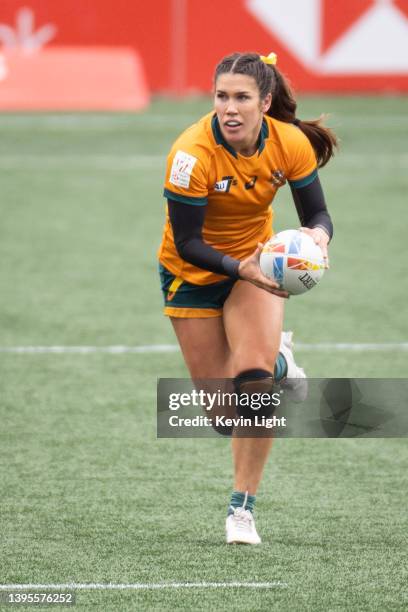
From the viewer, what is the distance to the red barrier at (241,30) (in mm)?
22000

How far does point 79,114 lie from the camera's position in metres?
21.3

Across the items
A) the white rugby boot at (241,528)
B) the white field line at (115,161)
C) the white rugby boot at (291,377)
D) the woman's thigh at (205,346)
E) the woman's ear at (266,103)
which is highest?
the woman's ear at (266,103)

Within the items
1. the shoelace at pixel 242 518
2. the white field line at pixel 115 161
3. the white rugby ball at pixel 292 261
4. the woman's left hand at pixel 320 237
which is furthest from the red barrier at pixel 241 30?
the shoelace at pixel 242 518

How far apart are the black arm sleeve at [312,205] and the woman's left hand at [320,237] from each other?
0.10 metres

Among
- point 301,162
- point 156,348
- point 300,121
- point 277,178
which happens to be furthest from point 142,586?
point 156,348

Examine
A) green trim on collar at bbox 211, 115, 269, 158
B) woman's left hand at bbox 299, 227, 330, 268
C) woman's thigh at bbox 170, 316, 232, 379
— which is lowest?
woman's thigh at bbox 170, 316, 232, 379

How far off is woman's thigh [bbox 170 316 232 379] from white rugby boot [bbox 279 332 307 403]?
0.34 meters

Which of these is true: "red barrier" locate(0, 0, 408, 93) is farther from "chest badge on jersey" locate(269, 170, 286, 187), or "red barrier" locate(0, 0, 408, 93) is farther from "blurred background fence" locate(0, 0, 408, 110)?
"chest badge on jersey" locate(269, 170, 286, 187)

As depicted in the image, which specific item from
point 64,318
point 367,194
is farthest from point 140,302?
point 367,194

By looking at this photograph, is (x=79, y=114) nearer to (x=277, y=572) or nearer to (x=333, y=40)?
(x=333, y=40)

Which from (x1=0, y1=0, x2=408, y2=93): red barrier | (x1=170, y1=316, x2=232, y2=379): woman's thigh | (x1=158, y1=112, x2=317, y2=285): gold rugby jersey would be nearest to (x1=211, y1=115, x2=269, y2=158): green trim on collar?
(x1=158, y1=112, x2=317, y2=285): gold rugby jersey

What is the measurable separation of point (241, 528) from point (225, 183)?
151 cm

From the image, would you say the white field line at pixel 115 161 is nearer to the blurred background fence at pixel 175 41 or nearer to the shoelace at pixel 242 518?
the blurred background fence at pixel 175 41

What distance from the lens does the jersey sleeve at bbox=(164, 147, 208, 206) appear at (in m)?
5.52
